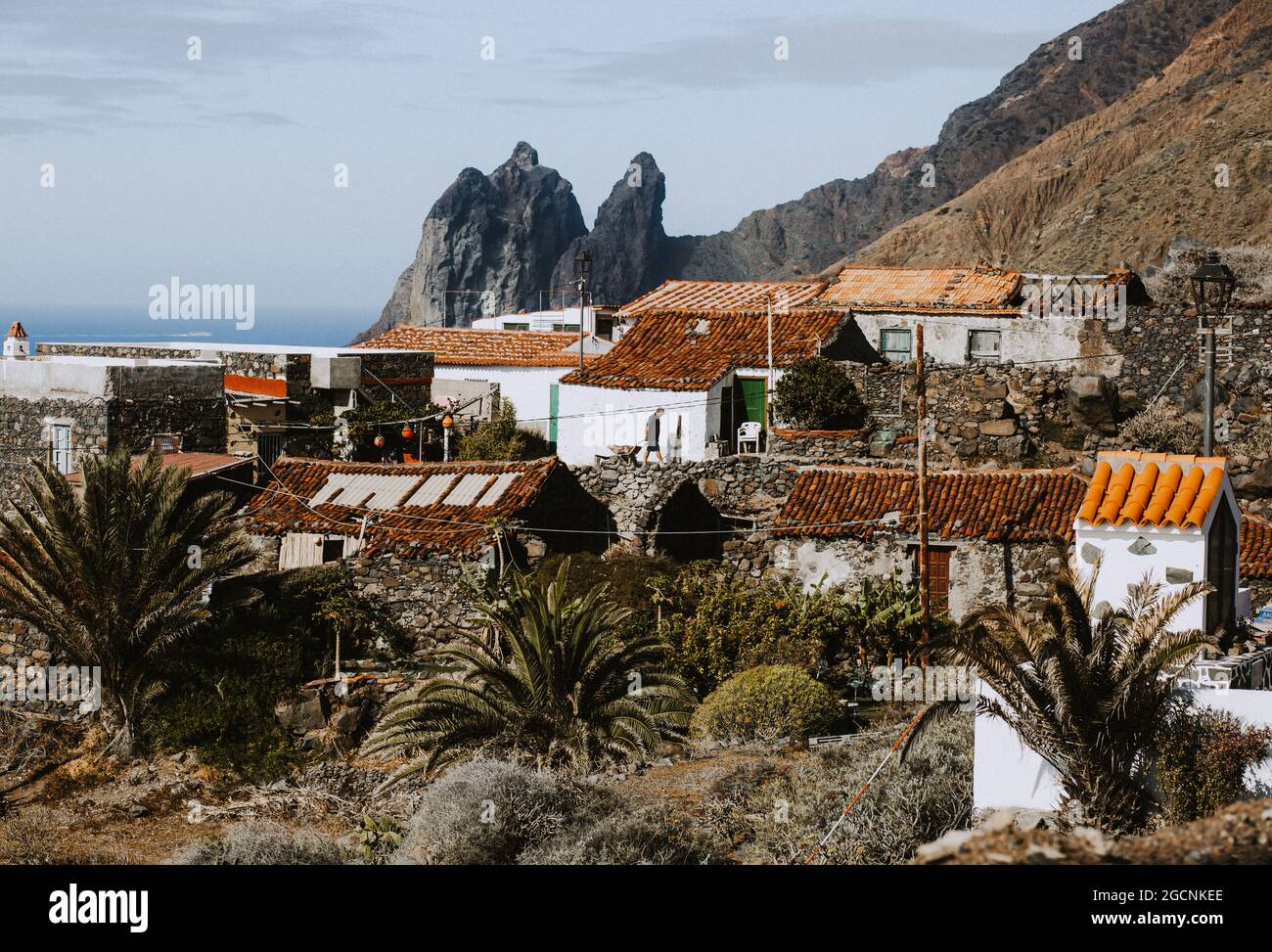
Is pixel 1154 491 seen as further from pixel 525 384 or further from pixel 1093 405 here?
pixel 525 384

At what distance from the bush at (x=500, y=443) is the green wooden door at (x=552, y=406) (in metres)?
0.29

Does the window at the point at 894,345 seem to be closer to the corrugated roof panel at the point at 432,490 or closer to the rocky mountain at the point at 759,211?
the corrugated roof panel at the point at 432,490

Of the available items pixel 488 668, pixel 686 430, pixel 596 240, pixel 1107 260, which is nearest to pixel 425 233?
pixel 596 240

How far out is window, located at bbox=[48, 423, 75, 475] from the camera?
2777cm

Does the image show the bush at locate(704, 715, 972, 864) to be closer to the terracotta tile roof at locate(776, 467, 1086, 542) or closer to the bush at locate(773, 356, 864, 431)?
the terracotta tile roof at locate(776, 467, 1086, 542)

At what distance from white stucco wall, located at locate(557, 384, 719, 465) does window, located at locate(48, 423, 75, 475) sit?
10355 mm

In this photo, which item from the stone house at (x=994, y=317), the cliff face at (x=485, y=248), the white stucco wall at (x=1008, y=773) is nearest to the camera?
the white stucco wall at (x=1008, y=773)

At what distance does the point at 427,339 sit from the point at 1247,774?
35.9m

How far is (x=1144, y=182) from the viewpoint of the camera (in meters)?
69.8

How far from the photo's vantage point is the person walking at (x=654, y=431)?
1201 inches

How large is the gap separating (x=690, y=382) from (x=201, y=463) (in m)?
10.4

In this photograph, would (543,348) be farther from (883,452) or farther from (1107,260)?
(1107,260)

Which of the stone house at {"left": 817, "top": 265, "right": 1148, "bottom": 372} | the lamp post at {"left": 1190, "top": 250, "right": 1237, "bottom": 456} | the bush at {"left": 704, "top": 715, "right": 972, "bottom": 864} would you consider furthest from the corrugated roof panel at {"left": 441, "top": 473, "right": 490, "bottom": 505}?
the stone house at {"left": 817, "top": 265, "right": 1148, "bottom": 372}

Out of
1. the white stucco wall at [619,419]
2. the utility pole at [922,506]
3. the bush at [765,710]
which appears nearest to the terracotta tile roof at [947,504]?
the utility pole at [922,506]
